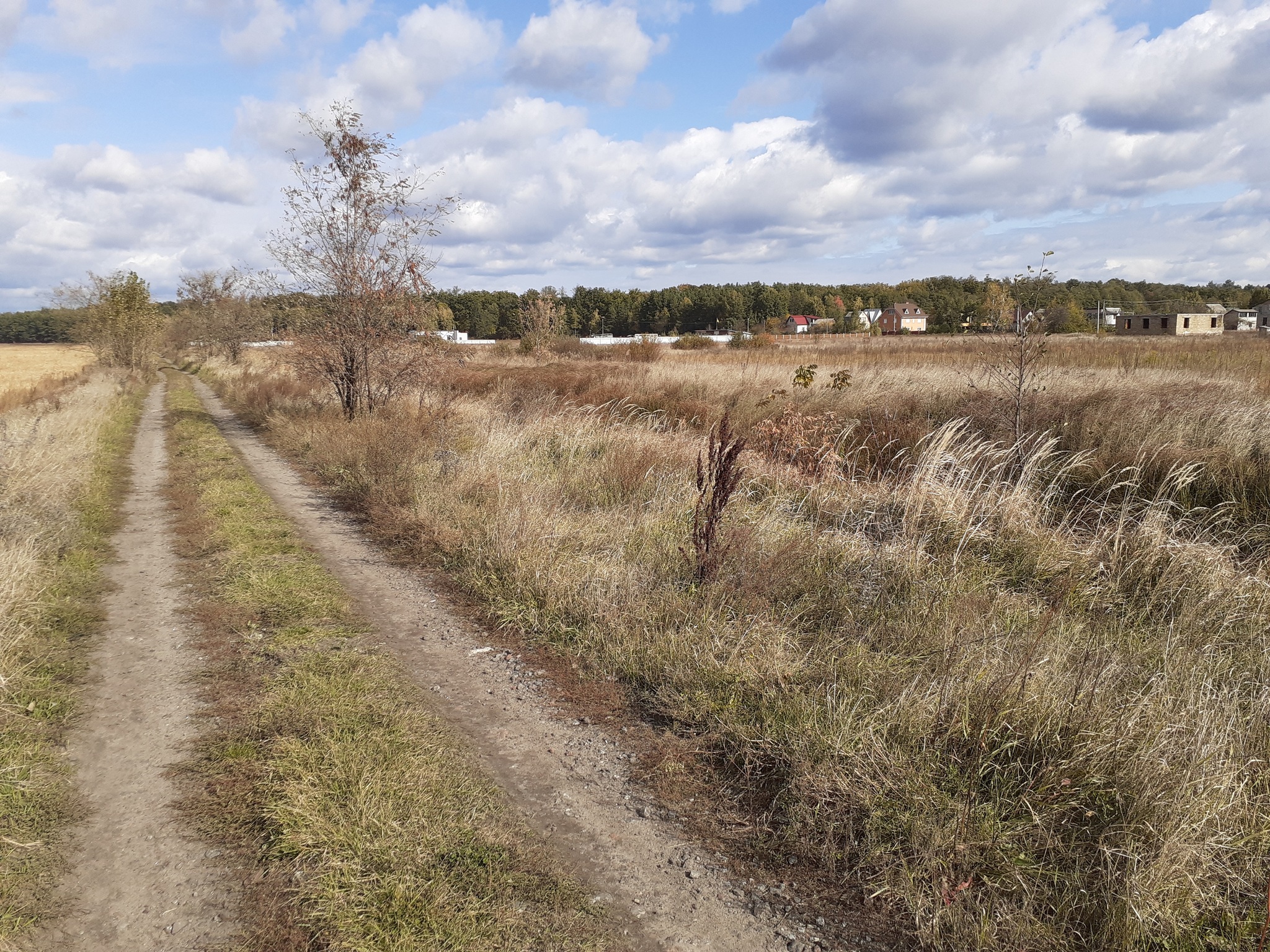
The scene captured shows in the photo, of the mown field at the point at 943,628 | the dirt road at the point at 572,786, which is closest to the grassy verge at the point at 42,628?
the dirt road at the point at 572,786

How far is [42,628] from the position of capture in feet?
17.8

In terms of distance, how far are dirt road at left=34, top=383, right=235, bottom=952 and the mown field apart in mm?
2145

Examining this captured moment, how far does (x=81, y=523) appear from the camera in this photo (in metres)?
8.52

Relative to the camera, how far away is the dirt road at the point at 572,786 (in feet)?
9.27

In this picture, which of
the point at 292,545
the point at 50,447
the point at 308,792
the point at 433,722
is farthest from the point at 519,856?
the point at 50,447

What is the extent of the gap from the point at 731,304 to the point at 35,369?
81118mm

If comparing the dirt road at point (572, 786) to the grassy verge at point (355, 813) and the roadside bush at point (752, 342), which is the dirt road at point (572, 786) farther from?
the roadside bush at point (752, 342)

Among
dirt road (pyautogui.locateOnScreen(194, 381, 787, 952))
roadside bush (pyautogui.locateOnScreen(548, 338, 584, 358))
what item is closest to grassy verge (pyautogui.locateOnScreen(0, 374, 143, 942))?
dirt road (pyautogui.locateOnScreen(194, 381, 787, 952))

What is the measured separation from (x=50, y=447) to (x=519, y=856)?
11690 millimetres

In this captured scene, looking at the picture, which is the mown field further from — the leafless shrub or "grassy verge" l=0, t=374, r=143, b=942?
the leafless shrub

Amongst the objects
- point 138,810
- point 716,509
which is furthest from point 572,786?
point 716,509

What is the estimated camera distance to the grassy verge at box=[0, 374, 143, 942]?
311 cm

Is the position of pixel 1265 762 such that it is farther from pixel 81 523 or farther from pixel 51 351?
pixel 51 351

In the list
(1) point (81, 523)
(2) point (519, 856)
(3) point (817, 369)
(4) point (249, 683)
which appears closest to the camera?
(2) point (519, 856)
